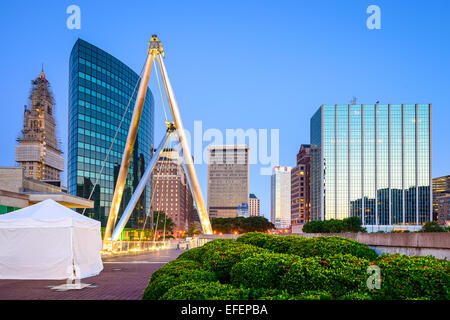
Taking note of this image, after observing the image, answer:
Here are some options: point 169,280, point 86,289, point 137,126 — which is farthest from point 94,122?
point 169,280

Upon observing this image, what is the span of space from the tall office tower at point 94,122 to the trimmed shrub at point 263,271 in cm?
7138

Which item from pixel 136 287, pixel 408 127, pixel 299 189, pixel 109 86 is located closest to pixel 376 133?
A: pixel 408 127

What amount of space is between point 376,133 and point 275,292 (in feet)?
484

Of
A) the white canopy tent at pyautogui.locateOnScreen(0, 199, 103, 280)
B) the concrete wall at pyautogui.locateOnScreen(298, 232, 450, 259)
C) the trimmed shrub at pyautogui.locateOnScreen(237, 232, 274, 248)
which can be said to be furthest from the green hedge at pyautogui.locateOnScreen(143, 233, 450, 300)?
the white canopy tent at pyautogui.locateOnScreen(0, 199, 103, 280)

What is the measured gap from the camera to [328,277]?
606cm

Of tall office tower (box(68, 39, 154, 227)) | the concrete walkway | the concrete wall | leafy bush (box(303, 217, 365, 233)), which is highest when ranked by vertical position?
tall office tower (box(68, 39, 154, 227))

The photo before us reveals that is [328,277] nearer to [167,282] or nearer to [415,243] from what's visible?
[167,282]

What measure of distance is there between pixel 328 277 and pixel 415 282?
1.25 metres

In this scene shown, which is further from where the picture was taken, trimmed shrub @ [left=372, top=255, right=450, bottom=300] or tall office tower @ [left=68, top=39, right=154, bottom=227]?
tall office tower @ [left=68, top=39, right=154, bottom=227]

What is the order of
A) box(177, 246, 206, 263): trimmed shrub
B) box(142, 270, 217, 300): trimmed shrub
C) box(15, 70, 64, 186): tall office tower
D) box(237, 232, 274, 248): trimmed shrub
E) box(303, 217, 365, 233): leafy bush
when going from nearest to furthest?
1. box(142, 270, 217, 300): trimmed shrub
2. box(177, 246, 206, 263): trimmed shrub
3. box(237, 232, 274, 248): trimmed shrub
4. box(303, 217, 365, 233): leafy bush
5. box(15, 70, 64, 186): tall office tower

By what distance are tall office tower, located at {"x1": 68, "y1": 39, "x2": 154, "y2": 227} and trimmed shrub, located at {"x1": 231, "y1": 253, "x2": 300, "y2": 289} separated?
2810 inches

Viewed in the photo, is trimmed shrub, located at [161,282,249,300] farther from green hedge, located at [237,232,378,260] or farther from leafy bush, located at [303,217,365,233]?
leafy bush, located at [303,217,365,233]

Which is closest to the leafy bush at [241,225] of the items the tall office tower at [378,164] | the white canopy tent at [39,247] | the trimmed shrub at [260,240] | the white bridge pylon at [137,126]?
the tall office tower at [378,164]

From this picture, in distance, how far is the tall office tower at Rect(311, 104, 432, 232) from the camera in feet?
→ 457
